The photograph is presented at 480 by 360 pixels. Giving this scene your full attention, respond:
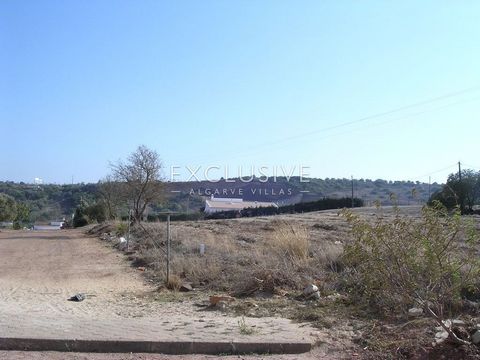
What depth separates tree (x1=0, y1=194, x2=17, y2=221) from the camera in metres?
64.2

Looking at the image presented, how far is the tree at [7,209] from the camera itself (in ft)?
Result: 211

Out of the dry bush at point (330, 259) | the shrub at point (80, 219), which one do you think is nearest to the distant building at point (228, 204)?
the shrub at point (80, 219)

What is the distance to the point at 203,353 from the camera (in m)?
6.68

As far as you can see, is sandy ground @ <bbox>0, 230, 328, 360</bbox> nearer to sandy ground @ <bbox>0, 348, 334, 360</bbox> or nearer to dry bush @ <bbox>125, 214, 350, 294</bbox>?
sandy ground @ <bbox>0, 348, 334, 360</bbox>

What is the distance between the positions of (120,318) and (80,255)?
1421cm

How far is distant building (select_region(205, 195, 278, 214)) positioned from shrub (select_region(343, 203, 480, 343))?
74.2 meters

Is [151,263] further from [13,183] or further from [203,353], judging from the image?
[13,183]

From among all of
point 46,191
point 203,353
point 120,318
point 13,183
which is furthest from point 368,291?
point 13,183

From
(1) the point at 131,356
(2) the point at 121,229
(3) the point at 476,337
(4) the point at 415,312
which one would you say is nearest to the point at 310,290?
(4) the point at 415,312

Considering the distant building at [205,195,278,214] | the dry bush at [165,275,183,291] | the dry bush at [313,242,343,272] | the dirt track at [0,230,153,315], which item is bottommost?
the dirt track at [0,230,153,315]

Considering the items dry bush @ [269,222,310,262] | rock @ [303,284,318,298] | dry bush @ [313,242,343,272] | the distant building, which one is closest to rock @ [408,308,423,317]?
rock @ [303,284,318,298]

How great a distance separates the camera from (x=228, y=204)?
85.6 metres

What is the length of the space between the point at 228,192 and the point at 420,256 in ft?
284

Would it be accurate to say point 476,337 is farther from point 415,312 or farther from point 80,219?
point 80,219
